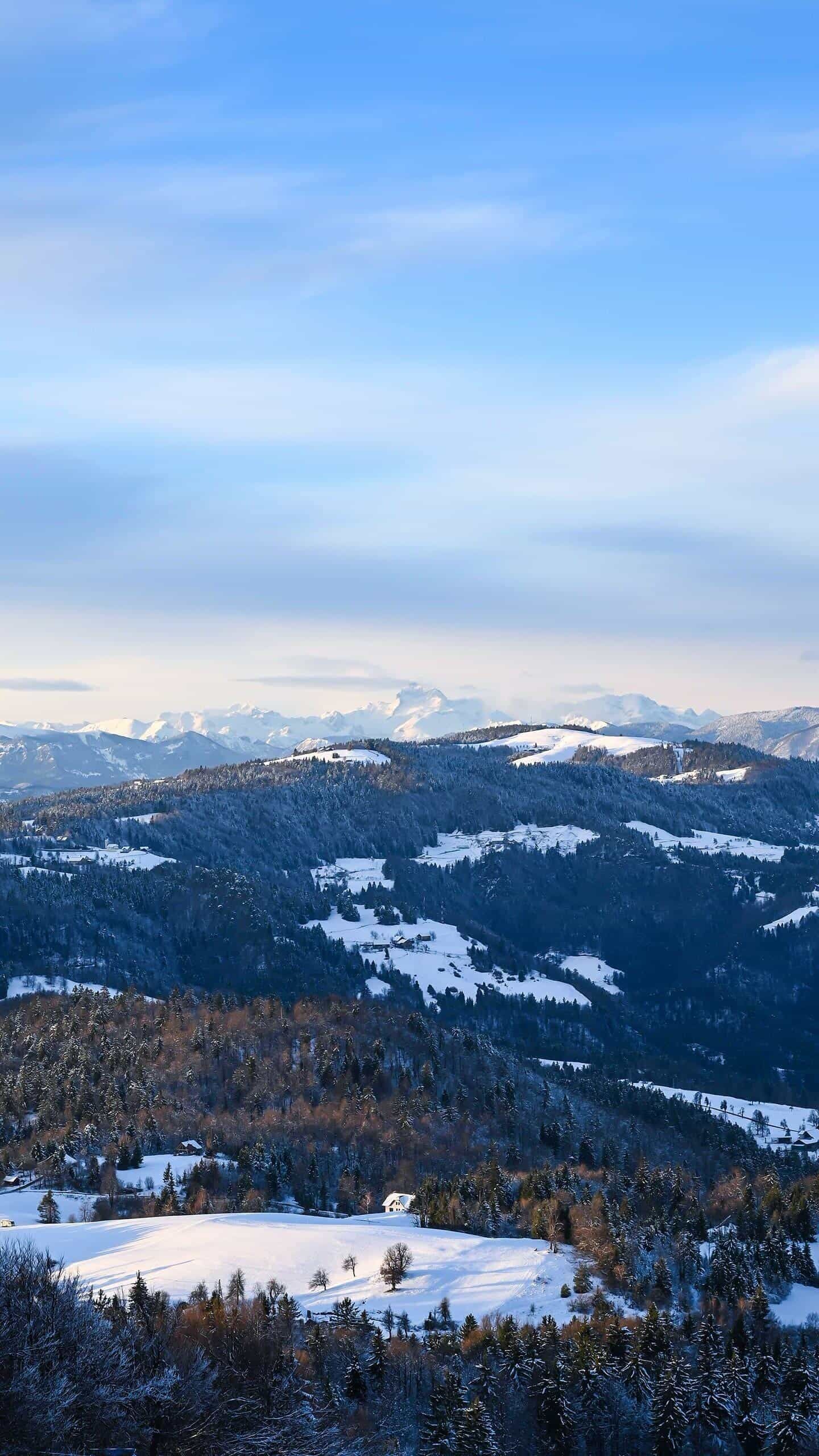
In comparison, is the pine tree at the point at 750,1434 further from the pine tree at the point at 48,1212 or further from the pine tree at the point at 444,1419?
the pine tree at the point at 48,1212

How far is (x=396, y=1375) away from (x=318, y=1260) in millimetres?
35729

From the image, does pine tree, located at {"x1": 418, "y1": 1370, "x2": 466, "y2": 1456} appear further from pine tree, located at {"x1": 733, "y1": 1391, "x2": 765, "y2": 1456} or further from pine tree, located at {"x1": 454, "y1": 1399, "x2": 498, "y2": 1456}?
pine tree, located at {"x1": 733, "y1": 1391, "x2": 765, "y2": 1456}

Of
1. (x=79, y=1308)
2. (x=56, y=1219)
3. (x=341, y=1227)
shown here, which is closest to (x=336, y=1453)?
(x=79, y=1308)

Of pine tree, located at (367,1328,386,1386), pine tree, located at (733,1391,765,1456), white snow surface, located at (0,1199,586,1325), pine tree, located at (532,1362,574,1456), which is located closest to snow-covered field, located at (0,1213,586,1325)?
white snow surface, located at (0,1199,586,1325)

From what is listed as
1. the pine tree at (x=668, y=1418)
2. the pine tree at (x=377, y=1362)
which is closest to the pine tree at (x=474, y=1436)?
the pine tree at (x=377, y=1362)

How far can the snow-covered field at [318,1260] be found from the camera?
160 metres

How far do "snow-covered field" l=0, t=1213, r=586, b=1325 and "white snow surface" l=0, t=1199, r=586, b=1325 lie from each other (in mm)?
174

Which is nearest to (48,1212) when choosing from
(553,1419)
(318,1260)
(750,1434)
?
(318,1260)

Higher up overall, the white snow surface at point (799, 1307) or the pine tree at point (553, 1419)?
the pine tree at point (553, 1419)

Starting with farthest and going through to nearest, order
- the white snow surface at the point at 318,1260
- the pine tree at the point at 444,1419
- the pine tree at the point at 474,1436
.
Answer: the white snow surface at the point at 318,1260 < the pine tree at the point at 444,1419 < the pine tree at the point at 474,1436

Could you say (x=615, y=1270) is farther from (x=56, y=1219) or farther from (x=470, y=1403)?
(x=56, y=1219)

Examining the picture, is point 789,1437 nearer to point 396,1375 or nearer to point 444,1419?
point 444,1419

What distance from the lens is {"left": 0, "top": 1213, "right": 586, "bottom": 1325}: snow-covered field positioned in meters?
160

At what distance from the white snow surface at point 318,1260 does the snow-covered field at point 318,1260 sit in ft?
0.57
